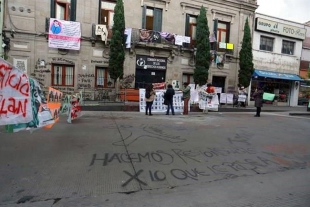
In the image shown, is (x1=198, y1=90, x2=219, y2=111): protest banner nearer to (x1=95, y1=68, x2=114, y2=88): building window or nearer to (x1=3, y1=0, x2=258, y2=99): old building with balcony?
(x1=3, y1=0, x2=258, y2=99): old building with balcony

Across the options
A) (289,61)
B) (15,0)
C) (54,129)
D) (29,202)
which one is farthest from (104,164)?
(289,61)

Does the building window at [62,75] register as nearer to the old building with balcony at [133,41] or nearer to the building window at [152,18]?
the old building with balcony at [133,41]

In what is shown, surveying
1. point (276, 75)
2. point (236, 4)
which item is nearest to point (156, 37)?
point (236, 4)

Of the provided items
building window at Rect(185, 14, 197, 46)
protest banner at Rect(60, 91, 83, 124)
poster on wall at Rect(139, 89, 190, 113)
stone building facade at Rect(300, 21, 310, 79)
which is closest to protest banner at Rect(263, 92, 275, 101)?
stone building facade at Rect(300, 21, 310, 79)

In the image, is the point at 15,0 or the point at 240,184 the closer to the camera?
the point at 240,184

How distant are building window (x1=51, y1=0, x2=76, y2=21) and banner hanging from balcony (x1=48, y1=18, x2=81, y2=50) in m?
0.60

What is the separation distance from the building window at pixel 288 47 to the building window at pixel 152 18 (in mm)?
12870

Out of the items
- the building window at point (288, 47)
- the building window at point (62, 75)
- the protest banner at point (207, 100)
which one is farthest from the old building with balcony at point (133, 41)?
the protest banner at point (207, 100)

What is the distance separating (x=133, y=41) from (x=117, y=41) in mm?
1736

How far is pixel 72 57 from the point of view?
56.3 feet

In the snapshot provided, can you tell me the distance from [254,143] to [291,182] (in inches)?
113

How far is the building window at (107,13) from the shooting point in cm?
1781

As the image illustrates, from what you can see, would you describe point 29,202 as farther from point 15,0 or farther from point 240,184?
point 15,0

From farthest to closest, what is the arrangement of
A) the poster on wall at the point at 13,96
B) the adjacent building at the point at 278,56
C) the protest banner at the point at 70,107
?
the adjacent building at the point at 278,56, the protest banner at the point at 70,107, the poster on wall at the point at 13,96
